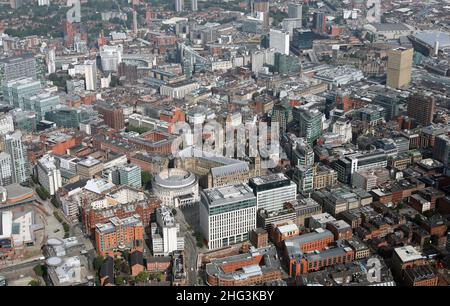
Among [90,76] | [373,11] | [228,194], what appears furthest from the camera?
[373,11]

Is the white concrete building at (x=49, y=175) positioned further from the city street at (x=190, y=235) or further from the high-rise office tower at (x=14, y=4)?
the high-rise office tower at (x=14, y=4)

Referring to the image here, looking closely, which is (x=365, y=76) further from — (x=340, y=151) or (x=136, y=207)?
(x=136, y=207)

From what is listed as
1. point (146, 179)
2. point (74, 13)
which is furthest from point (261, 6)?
point (146, 179)

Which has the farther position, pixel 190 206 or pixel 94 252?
pixel 190 206

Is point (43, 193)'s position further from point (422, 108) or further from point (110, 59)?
point (110, 59)

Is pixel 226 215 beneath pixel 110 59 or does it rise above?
beneath

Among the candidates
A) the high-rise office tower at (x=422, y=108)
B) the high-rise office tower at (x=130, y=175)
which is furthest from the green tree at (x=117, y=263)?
the high-rise office tower at (x=422, y=108)
